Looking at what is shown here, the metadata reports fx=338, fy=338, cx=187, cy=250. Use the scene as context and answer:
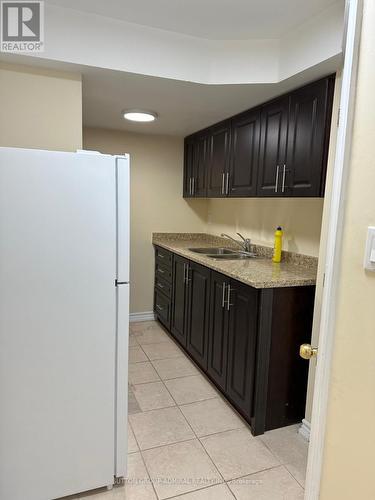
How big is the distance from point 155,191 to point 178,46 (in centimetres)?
205

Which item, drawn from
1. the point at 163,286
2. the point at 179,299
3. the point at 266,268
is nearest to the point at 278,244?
the point at 266,268

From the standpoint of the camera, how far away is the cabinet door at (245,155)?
2.61 metres

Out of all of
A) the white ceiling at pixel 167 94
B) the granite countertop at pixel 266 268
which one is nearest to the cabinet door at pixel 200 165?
the white ceiling at pixel 167 94

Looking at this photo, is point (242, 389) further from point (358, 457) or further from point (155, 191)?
point (155, 191)

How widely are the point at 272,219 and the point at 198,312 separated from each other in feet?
3.42

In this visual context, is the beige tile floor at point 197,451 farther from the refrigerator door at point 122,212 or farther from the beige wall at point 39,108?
the beige wall at point 39,108

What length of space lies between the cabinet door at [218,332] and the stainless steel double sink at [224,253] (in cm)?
56

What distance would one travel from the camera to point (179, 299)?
10.9 ft

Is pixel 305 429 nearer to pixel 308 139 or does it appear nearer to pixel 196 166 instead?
pixel 308 139

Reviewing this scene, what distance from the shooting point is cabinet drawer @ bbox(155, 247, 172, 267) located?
3596mm

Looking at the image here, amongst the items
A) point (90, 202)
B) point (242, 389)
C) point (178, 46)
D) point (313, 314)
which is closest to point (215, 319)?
point (242, 389)

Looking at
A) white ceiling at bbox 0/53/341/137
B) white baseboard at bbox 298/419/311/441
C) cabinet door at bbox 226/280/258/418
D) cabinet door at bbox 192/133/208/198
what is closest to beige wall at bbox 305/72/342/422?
white baseboard at bbox 298/419/311/441

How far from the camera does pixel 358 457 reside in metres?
0.92

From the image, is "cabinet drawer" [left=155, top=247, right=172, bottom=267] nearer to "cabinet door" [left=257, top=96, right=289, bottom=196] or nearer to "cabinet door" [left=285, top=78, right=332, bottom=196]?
"cabinet door" [left=257, top=96, right=289, bottom=196]
